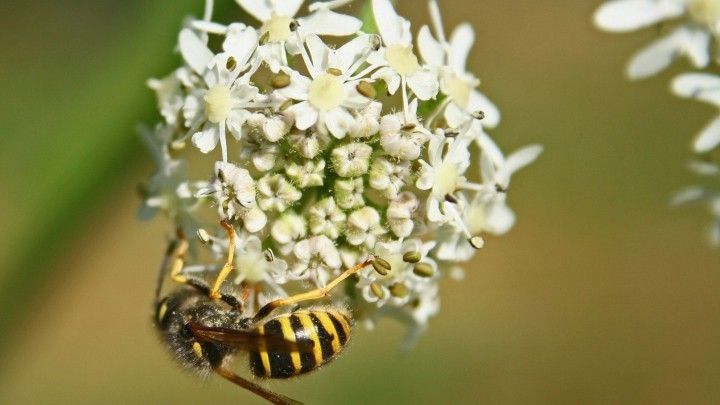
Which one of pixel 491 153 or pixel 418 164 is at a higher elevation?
pixel 491 153

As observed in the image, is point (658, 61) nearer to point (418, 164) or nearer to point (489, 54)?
point (418, 164)

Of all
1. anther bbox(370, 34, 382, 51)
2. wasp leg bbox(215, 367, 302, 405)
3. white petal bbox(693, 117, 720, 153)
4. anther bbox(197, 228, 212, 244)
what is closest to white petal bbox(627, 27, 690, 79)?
white petal bbox(693, 117, 720, 153)

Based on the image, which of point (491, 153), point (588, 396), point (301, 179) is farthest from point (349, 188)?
point (588, 396)

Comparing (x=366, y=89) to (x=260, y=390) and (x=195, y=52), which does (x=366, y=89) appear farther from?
(x=260, y=390)

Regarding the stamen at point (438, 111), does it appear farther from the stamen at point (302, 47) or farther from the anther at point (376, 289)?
the anther at point (376, 289)

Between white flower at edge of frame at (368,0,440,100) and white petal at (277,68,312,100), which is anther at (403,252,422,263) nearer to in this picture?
white flower at edge of frame at (368,0,440,100)

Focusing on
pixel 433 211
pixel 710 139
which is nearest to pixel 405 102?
pixel 433 211
